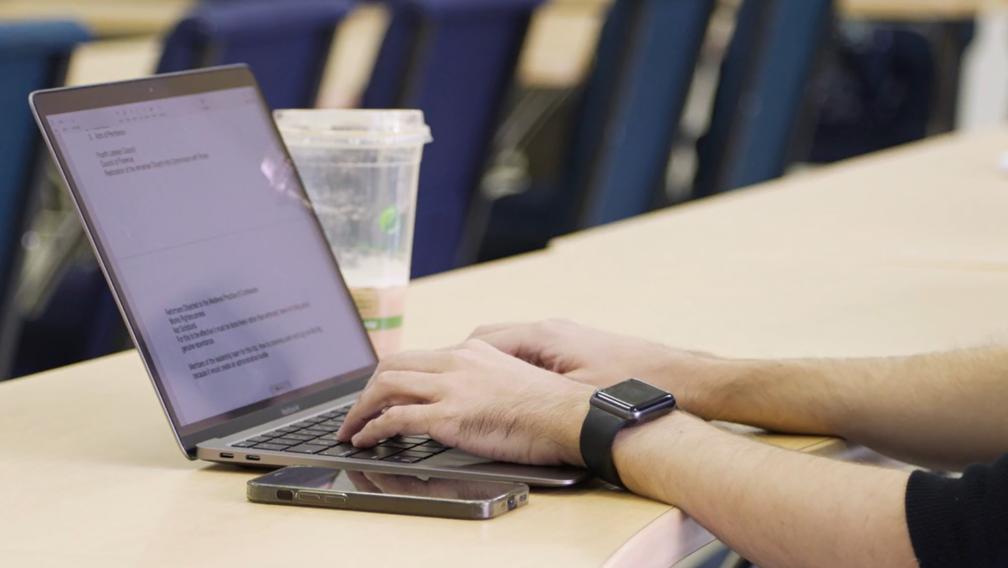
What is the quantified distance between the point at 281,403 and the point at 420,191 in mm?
2229

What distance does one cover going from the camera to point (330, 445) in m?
1.26

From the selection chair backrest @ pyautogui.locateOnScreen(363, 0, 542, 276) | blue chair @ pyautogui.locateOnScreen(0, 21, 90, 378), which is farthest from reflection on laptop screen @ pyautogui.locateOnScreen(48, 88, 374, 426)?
chair backrest @ pyautogui.locateOnScreen(363, 0, 542, 276)

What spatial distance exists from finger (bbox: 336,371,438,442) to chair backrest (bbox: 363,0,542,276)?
2077 millimetres

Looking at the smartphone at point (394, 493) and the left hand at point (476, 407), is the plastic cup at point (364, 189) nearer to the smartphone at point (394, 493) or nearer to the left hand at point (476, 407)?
the left hand at point (476, 407)

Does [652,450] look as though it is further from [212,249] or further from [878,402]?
[212,249]

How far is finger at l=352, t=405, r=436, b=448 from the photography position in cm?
122

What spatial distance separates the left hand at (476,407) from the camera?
1199mm

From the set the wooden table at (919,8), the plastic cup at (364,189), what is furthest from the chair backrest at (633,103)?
the plastic cup at (364,189)

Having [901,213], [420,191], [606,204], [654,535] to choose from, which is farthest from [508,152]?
[654,535]

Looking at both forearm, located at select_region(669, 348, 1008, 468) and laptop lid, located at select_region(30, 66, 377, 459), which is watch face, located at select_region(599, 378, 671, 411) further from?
laptop lid, located at select_region(30, 66, 377, 459)

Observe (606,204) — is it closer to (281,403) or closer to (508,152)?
(508,152)

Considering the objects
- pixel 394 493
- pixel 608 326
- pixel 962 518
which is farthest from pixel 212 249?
pixel 962 518

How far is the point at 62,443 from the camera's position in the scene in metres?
1.29

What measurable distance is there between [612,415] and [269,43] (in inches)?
78.8
